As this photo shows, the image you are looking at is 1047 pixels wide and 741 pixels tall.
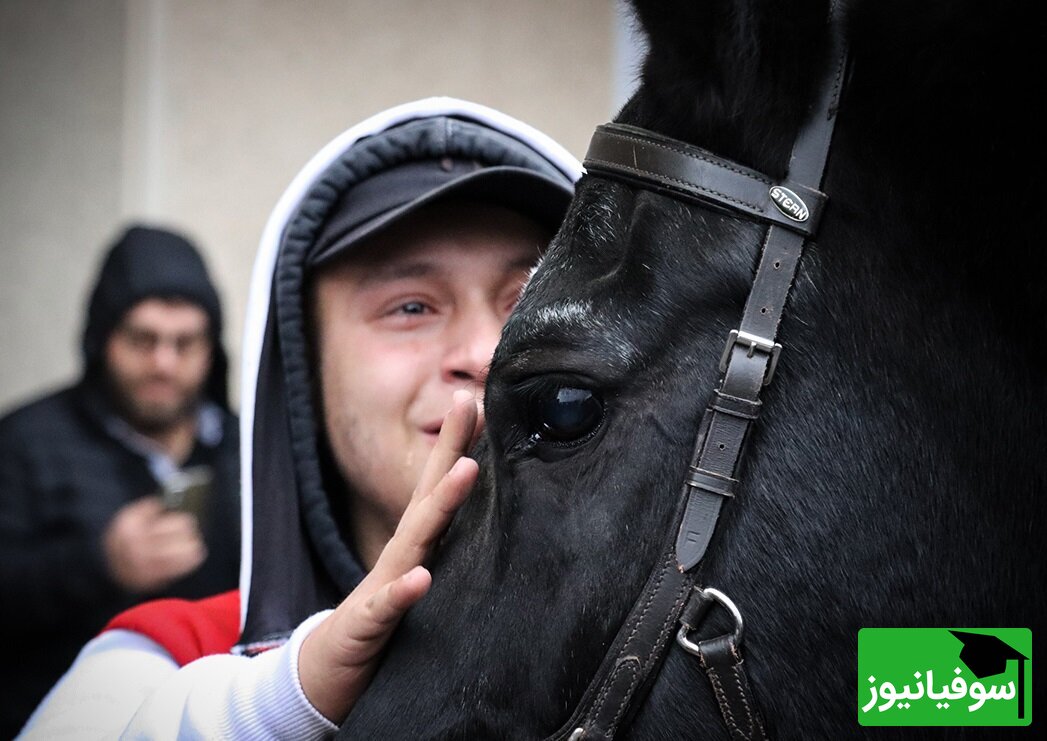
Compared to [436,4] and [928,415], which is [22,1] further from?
[928,415]

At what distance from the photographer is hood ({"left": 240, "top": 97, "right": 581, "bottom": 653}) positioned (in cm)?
222

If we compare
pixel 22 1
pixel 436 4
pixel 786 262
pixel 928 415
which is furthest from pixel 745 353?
pixel 22 1

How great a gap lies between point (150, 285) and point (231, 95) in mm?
1680

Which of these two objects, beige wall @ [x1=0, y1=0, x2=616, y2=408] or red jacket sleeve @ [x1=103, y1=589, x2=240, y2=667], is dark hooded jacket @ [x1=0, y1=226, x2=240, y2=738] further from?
beige wall @ [x1=0, y1=0, x2=616, y2=408]

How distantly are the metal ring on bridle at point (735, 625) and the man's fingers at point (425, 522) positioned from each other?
1.14 ft

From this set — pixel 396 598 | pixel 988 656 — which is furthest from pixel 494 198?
pixel 988 656

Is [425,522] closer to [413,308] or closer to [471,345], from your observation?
[471,345]

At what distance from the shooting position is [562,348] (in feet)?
4.80

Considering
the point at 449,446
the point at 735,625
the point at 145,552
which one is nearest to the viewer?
the point at 735,625

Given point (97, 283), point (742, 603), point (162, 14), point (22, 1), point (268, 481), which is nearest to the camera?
point (742, 603)

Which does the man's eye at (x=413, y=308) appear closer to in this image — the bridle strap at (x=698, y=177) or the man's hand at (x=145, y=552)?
the bridle strap at (x=698, y=177)

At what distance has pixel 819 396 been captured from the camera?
4.66 ft

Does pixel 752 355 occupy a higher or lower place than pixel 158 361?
lower

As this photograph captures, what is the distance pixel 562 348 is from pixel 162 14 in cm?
461
